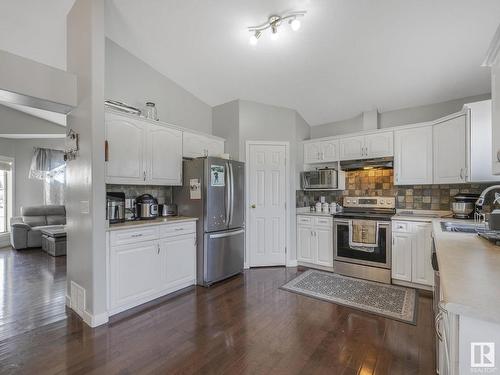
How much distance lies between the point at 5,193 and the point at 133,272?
5.80 m

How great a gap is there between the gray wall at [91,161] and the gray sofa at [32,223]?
417 cm

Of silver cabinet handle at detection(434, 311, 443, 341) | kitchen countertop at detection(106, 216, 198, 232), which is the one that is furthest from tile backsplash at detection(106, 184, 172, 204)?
silver cabinet handle at detection(434, 311, 443, 341)

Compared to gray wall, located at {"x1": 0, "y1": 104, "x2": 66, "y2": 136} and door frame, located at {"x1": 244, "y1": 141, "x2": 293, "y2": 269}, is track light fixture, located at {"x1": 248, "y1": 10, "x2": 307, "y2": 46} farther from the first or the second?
gray wall, located at {"x1": 0, "y1": 104, "x2": 66, "y2": 136}

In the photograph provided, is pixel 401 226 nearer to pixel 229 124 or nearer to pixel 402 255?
pixel 402 255

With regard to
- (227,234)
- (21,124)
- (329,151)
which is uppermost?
(21,124)

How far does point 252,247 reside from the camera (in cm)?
400

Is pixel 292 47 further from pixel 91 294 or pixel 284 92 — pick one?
pixel 91 294

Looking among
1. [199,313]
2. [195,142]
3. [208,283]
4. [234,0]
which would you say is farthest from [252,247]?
[234,0]

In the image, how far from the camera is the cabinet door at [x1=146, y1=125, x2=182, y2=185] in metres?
3.11

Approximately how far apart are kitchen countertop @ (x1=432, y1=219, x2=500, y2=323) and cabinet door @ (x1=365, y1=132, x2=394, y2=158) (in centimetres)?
216

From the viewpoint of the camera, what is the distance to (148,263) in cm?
275

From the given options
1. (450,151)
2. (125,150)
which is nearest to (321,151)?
(450,151)

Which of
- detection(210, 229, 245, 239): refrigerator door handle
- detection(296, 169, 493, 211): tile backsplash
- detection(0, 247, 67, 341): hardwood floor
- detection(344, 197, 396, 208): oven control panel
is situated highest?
detection(296, 169, 493, 211): tile backsplash

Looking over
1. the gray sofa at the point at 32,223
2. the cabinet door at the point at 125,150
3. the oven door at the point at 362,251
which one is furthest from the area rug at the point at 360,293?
the gray sofa at the point at 32,223
